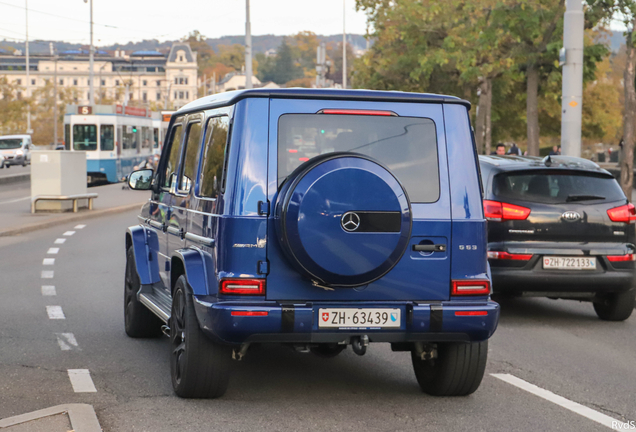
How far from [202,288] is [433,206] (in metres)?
1.42

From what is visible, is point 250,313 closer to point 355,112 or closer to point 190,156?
point 355,112

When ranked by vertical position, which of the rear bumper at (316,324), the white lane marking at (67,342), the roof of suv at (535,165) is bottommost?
the white lane marking at (67,342)

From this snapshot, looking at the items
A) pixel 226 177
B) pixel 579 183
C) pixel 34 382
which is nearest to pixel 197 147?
pixel 226 177

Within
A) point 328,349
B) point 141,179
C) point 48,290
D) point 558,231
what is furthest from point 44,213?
point 328,349

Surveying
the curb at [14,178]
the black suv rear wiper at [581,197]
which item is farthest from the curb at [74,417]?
the curb at [14,178]

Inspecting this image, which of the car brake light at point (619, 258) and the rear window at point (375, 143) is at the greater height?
the rear window at point (375, 143)

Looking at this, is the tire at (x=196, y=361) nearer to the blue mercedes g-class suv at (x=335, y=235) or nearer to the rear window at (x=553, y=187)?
the blue mercedes g-class suv at (x=335, y=235)

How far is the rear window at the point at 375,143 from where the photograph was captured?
553cm

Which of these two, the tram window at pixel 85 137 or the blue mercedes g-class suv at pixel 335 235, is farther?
the tram window at pixel 85 137

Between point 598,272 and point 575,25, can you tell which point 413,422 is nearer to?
point 598,272

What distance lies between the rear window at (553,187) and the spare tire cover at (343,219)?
4089 mm

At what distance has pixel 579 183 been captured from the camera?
9297 mm

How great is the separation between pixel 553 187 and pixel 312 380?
3.72m

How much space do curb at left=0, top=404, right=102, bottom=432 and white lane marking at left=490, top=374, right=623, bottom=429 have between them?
111 inches
